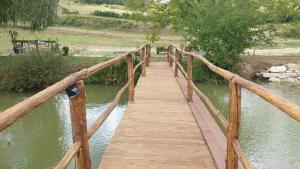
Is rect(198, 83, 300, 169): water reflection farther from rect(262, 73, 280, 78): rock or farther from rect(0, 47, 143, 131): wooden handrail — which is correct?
rect(0, 47, 143, 131): wooden handrail

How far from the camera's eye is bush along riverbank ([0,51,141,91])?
16.1 m

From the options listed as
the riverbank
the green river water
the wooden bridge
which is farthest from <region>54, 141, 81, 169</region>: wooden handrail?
the riverbank

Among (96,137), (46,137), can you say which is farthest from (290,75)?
(46,137)

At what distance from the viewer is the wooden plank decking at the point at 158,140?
371 centimetres

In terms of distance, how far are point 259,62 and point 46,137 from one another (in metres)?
12.9

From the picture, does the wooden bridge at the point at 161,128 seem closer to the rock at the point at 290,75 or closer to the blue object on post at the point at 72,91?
the blue object on post at the point at 72,91

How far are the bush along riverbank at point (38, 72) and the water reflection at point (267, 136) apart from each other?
4.99 metres

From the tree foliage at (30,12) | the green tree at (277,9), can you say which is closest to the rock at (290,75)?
the green tree at (277,9)

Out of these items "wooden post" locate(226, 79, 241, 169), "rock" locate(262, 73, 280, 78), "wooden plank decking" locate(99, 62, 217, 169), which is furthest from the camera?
"rock" locate(262, 73, 280, 78)

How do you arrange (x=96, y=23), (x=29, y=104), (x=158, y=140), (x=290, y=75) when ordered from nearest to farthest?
1. (x=29, y=104)
2. (x=158, y=140)
3. (x=290, y=75)
4. (x=96, y=23)

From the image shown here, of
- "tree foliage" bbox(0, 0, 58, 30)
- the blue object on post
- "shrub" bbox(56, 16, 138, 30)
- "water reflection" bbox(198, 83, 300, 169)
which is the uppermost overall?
"shrub" bbox(56, 16, 138, 30)

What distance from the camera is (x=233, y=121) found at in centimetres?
307

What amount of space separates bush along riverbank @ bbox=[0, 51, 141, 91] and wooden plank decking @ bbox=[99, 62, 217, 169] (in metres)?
9.99

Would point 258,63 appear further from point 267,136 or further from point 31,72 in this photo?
point 267,136
